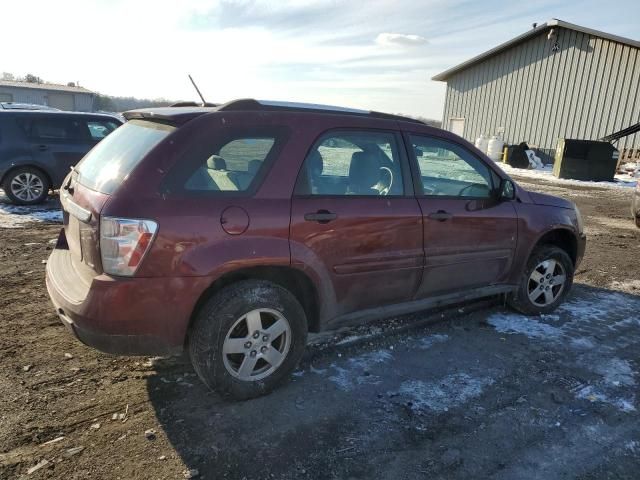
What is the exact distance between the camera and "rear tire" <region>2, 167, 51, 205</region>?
344 inches

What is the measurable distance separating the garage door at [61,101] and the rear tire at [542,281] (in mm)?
56185

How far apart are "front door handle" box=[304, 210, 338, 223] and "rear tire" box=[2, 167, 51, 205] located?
7898 mm

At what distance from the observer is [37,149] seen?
351 inches

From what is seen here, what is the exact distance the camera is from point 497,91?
25.1 meters

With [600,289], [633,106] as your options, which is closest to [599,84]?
[633,106]

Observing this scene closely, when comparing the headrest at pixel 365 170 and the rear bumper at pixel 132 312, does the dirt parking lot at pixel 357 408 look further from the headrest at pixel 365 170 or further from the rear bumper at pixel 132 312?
the headrest at pixel 365 170

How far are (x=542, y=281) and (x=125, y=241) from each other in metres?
3.83

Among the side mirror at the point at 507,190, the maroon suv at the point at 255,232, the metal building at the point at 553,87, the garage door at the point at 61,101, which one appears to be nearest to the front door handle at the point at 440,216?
the maroon suv at the point at 255,232

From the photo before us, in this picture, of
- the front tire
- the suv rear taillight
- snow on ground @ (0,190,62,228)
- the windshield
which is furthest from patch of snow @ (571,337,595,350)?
snow on ground @ (0,190,62,228)

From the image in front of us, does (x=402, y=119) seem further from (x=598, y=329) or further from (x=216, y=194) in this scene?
(x=598, y=329)

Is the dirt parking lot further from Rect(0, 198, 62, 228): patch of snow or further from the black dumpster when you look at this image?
the black dumpster

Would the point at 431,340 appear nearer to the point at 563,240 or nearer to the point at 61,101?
the point at 563,240

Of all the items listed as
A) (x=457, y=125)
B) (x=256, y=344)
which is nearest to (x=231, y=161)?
(x=256, y=344)

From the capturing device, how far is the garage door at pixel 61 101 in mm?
50969
